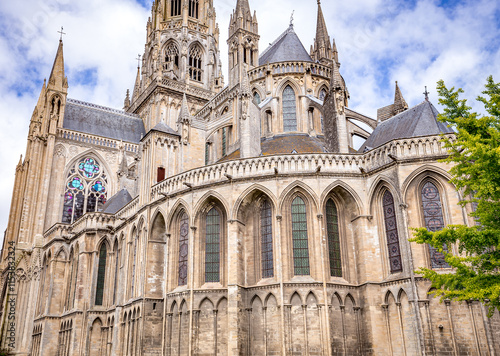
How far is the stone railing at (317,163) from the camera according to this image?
1984 cm

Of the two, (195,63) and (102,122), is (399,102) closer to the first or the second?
(195,63)

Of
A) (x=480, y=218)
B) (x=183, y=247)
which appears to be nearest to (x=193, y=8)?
(x=183, y=247)

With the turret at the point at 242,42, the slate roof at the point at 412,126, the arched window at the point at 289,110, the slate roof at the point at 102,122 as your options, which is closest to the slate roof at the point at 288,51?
the turret at the point at 242,42

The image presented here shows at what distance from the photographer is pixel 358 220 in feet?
68.5

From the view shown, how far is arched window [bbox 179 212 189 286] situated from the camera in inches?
898

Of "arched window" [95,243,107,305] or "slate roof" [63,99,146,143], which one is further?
"slate roof" [63,99,146,143]

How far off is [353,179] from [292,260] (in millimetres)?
4307

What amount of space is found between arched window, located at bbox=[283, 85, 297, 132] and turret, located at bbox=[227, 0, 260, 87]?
3290 mm

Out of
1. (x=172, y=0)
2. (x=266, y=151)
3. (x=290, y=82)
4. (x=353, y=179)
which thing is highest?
(x=172, y=0)

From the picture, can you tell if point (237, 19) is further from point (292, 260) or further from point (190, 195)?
point (292, 260)

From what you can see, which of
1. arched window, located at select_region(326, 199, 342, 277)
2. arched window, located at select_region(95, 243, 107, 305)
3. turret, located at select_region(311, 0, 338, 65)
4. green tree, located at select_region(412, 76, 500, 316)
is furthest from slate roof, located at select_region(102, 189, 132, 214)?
green tree, located at select_region(412, 76, 500, 316)

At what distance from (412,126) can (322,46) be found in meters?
13.9

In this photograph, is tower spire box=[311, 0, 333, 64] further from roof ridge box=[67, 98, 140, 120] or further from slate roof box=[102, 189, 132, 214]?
roof ridge box=[67, 98, 140, 120]

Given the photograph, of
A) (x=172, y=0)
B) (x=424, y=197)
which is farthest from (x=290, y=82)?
(x=172, y=0)
